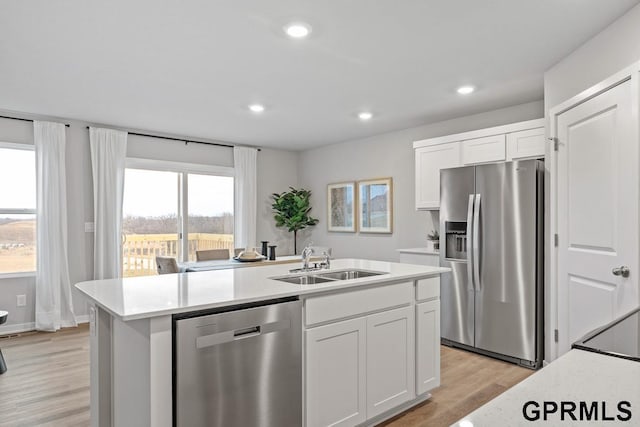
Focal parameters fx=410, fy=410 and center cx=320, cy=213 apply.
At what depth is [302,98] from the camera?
13.5ft

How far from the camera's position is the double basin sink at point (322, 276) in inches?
104

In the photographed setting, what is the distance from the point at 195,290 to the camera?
2.10 meters

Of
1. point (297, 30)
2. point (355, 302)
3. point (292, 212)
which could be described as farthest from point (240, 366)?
point (292, 212)

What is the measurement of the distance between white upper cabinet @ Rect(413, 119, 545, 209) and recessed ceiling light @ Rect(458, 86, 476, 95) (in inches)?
18.7

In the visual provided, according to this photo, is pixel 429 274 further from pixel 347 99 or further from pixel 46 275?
pixel 46 275

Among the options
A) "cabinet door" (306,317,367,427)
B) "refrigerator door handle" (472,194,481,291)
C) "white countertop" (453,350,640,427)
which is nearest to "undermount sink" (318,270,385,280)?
"cabinet door" (306,317,367,427)

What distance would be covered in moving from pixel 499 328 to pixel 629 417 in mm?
3244

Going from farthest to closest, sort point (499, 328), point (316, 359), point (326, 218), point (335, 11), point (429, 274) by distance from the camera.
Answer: point (326, 218)
point (499, 328)
point (429, 274)
point (335, 11)
point (316, 359)

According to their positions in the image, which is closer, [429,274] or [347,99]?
[429,274]

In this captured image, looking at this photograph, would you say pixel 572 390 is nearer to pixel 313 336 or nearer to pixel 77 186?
pixel 313 336

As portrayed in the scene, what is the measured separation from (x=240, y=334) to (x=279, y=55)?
6.76ft

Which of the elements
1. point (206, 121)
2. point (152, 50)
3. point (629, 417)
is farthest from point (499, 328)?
point (206, 121)

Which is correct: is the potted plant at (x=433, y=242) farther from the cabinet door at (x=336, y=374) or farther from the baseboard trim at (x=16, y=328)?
the baseboard trim at (x=16, y=328)

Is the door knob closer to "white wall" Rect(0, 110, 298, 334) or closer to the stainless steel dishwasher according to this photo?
the stainless steel dishwasher
